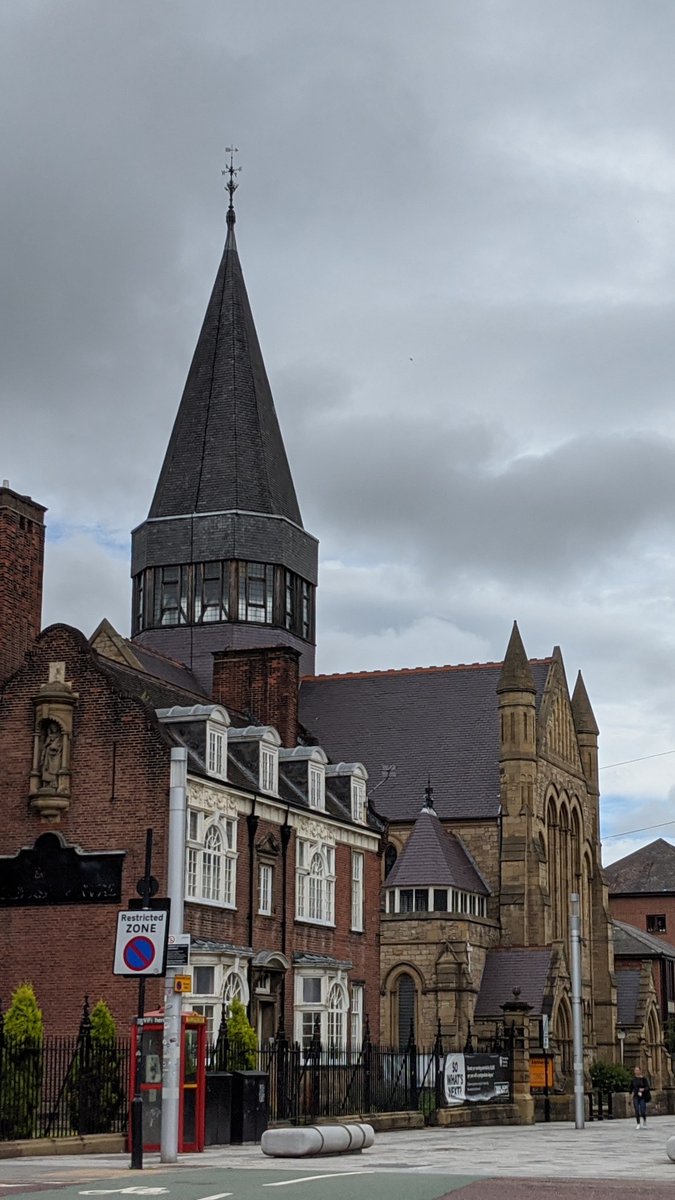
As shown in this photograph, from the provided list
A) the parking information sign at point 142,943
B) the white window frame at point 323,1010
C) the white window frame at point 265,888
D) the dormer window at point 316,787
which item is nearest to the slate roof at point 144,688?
the dormer window at point 316,787

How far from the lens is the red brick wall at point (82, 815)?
35562 millimetres

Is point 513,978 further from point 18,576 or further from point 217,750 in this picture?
point 18,576

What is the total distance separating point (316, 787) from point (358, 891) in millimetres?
4052

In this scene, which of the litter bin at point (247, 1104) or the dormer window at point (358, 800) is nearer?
the litter bin at point (247, 1104)

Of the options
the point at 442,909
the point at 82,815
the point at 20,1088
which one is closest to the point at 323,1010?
the point at 82,815

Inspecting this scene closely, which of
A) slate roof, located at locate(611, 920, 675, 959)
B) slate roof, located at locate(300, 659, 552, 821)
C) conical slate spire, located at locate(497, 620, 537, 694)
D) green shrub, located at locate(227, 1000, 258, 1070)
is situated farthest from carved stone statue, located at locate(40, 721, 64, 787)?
slate roof, located at locate(611, 920, 675, 959)

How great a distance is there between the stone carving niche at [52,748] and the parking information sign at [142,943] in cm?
1319

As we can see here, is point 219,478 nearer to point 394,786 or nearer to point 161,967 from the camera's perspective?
point 394,786

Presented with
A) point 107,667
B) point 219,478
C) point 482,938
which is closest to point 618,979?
point 482,938

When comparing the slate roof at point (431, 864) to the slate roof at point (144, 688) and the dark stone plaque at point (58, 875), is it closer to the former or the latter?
the slate roof at point (144, 688)

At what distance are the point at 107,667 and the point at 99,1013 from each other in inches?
374

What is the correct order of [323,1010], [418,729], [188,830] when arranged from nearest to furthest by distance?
1. [188,830]
2. [323,1010]
3. [418,729]

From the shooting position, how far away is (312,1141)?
23.4 meters

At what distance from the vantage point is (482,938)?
60.7 meters
